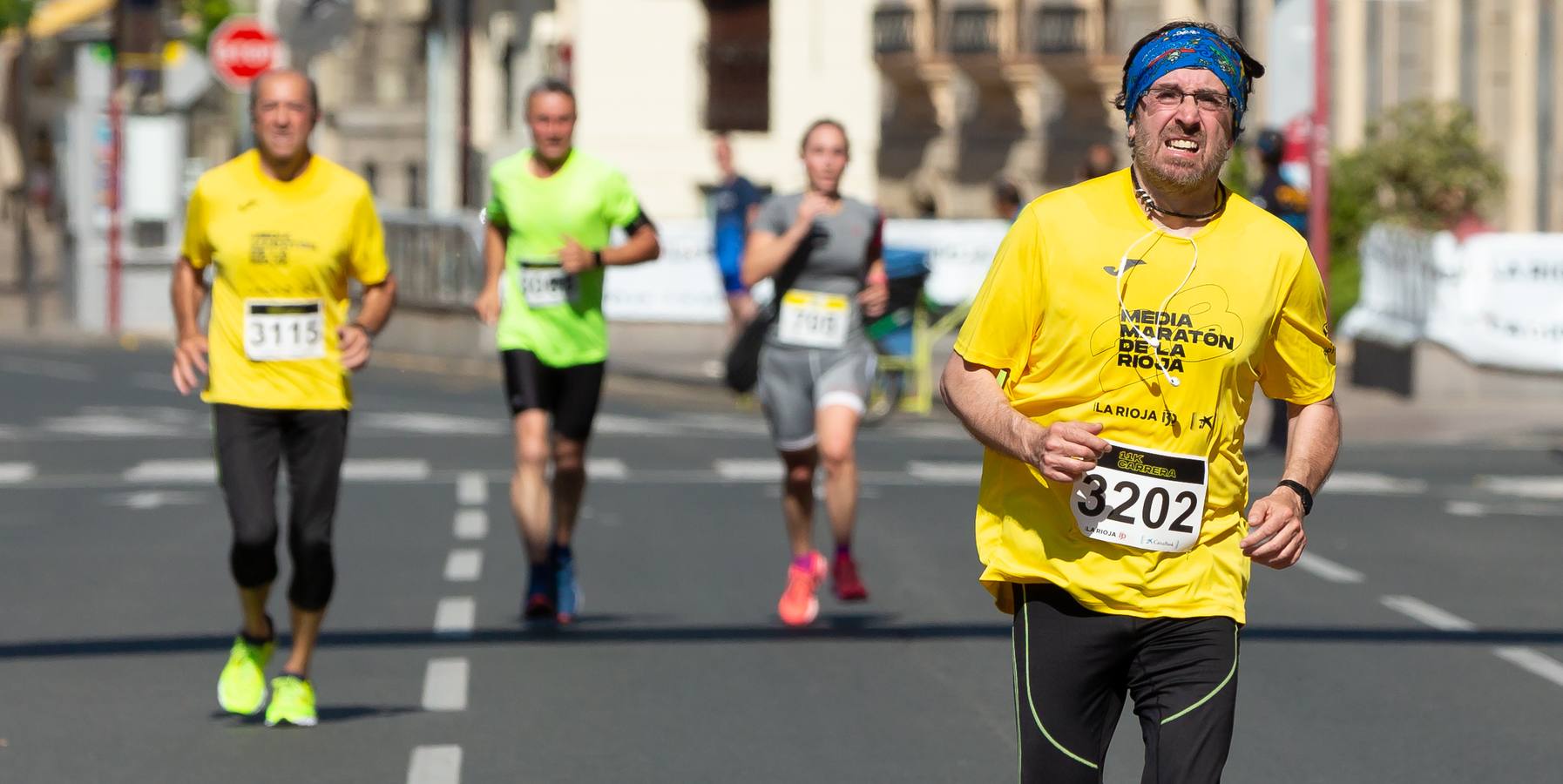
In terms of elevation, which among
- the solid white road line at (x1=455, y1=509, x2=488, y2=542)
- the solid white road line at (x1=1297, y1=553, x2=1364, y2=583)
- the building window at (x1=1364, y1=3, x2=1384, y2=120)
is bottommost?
the solid white road line at (x1=1297, y1=553, x2=1364, y2=583)

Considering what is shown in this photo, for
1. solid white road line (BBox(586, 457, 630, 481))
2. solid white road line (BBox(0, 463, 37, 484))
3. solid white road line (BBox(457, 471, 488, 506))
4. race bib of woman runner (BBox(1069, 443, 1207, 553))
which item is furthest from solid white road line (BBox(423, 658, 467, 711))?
solid white road line (BBox(0, 463, 37, 484))

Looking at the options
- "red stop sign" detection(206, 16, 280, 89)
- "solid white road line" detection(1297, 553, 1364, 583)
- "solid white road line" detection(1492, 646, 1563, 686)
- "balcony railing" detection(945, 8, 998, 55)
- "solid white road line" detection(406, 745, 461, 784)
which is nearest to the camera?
"solid white road line" detection(406, 745, 461, 784)

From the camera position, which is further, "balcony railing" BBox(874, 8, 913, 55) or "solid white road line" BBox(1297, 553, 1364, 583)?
"balcony railing" BBox(874, 8, 913, 55)

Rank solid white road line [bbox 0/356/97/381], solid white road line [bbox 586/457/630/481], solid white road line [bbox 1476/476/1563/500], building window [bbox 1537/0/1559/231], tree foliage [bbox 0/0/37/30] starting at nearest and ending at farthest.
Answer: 1. solid white road line [bbox 1476/476/1563/500]
2. solid white road line [bbox 586/457/630/481]
3. solid white road line [bbox 0/356/97/381]
4. building window [bbox 1537/0/1559/231]
5. tree foliage [bbox 0/0/37/30]

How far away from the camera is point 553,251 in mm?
10445

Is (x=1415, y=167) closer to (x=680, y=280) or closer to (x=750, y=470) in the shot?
(x=680, y=280)

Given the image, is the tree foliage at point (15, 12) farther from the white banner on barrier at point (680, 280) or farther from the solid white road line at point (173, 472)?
the solid white road line at point (173, 472)

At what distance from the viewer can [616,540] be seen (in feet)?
45.1

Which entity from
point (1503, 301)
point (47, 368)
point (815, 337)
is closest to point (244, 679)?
point (815, 337)

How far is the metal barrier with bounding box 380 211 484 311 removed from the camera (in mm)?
29844

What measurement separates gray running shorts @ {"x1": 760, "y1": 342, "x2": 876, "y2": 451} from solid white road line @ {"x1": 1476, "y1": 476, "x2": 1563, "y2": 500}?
6614mm

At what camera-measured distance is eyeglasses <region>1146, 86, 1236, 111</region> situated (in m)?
4.92

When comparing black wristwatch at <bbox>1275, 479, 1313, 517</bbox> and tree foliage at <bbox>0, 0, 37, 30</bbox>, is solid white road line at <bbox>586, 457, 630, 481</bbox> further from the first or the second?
tree foliage at <bbox>0, 0, 37, 30</bbox>

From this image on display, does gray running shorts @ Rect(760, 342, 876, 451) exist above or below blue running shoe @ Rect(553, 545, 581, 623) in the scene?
above
